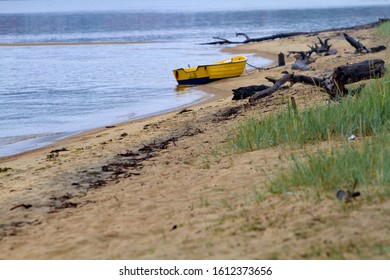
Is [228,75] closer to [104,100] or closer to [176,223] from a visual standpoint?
[104,100]

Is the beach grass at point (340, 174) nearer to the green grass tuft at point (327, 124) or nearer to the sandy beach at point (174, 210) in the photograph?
the sandy beach at point (174, 210)

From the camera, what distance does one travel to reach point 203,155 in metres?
11.1

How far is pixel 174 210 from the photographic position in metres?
8.16

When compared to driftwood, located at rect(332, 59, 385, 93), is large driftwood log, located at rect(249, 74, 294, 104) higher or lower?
lower

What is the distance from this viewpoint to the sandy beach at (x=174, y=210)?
6680 mm

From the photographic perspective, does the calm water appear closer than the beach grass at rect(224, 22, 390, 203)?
No

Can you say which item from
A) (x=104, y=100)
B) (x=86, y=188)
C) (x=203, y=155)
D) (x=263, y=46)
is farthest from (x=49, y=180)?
(x=263, y=46)

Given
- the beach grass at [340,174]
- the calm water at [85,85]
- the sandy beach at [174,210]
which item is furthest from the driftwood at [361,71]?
the calm water at [85,85]

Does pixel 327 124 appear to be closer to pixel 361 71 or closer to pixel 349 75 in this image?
pixel 349 75

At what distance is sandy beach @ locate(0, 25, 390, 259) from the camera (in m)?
6.68

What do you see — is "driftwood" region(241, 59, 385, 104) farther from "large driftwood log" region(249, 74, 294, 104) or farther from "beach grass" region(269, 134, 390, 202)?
"beach grass" region(269, 134, 390, 202)

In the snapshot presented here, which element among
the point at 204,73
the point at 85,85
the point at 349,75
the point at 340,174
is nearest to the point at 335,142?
the point at 340,174

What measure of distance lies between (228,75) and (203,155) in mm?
18897

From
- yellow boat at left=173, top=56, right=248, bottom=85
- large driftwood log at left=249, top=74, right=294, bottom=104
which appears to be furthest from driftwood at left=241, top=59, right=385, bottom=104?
yellow boat at left=173, top=56, right=248, bottom=85
